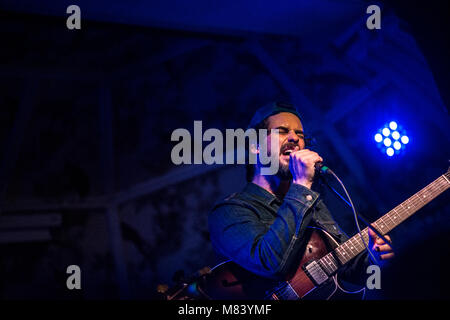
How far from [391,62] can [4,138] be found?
3255mm

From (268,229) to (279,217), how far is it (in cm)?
20

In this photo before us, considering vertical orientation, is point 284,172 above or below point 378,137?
below

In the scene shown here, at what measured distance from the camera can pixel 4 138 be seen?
2.80 metres

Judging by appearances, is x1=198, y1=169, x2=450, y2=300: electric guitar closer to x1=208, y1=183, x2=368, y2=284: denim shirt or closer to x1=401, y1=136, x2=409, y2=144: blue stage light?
x1=208, y1=183, x2=368, y2=284: denim shirt

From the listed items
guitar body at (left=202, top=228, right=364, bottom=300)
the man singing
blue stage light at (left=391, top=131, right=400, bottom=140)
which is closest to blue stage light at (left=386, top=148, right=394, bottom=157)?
blue stage light at (left=391, top=131, right=400, bottom=140)

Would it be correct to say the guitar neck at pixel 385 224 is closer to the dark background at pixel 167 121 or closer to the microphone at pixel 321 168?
the microphone at pixel 321 168

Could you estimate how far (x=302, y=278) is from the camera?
1752mm

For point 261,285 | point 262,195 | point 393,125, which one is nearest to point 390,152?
point 393,125

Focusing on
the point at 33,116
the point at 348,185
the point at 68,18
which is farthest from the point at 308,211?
the point at 33,116

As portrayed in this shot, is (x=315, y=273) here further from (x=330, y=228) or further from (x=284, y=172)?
(x=284, y=172)

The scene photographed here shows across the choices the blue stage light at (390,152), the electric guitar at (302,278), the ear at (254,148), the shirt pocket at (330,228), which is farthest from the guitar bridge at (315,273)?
the blue stage light at (390,152)

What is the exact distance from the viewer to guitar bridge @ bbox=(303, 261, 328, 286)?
1751mm

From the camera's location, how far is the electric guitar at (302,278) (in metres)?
1.74

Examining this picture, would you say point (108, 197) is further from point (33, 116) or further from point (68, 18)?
point (68, 18)
